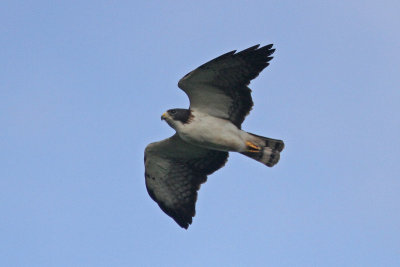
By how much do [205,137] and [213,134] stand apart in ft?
0.52

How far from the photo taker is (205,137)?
14008 millimetres

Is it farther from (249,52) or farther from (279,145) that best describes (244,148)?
(249,52)

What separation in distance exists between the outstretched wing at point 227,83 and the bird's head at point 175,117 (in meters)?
0.43

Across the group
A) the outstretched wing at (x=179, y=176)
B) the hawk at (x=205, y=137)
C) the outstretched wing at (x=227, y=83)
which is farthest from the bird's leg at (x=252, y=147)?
the outstretched wing at (x=179, y=176)

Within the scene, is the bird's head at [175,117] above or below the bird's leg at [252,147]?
below

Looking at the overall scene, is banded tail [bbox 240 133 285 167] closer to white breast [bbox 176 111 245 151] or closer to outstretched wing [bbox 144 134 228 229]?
white breast [bbox 176 111 245 151]

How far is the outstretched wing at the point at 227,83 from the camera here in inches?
540

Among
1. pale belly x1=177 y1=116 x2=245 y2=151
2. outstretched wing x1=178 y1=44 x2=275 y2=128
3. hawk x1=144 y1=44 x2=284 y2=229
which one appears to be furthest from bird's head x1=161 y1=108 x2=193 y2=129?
outstretched wing x1=178 y1=44 x2=275 y2=128

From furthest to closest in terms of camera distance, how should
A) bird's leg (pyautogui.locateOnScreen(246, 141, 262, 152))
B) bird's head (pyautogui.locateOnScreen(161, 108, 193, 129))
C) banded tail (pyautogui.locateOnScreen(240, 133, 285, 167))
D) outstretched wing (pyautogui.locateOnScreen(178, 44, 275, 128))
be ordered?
banded tail (pyautogui.locateOnScreen(240, 133, 285, 167))
bird's leg (pyautogui.locateOnScreen(246, 141, 262, 152))
bird's head (pyautogui.locateOnScreen(161, 108, 193, 129))
outstretched wing (pyautogui.locateOnScreen(178, 44, 275, 128))

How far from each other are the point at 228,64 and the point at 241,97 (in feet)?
2.41

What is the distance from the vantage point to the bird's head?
1390 cm

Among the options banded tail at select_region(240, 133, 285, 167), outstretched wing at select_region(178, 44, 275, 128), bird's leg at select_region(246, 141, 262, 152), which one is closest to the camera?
outstretched wing at select_region(178, 44, 275, 128)

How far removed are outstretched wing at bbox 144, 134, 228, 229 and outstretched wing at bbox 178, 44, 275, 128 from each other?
3.73 feet

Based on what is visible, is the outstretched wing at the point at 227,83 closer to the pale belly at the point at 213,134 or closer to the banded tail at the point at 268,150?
the pale belly at the point at 213,134
